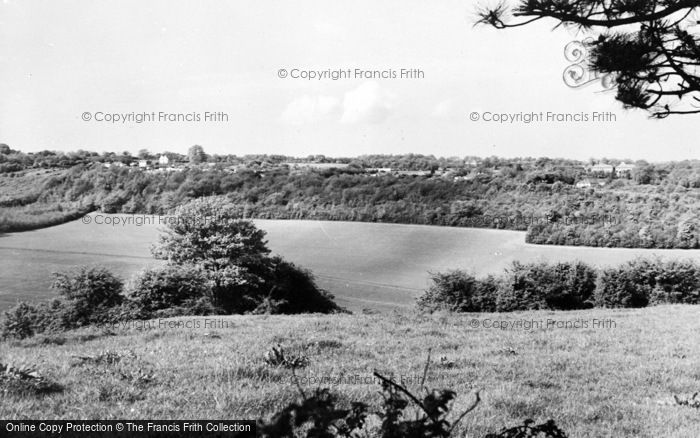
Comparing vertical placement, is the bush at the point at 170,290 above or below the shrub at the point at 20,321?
above

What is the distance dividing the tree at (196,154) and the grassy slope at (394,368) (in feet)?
5.09

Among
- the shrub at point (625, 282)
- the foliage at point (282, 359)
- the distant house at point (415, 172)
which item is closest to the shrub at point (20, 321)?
the foliage at point (282, 359)

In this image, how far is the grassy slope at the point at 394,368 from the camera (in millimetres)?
3373

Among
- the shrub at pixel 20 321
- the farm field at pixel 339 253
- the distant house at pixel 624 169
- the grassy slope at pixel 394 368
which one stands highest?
the distant house at pixel 624 169

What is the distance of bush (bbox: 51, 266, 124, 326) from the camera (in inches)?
211

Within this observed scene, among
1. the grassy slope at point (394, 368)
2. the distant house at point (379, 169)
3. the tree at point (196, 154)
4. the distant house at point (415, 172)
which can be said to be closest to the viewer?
the grassy slope at point (394, 368)

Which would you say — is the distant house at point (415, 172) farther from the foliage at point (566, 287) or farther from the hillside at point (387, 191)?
the foliage at point (566, 287)

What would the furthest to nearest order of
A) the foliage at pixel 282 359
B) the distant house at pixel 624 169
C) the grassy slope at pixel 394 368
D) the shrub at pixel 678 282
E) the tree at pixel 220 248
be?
the shrub at pixel 678 282 < the distant house at pixel 624 169 < the tree at pixel 220 248 < the foliage at pixel 282 359 < the grassy slope at pixel 394 368

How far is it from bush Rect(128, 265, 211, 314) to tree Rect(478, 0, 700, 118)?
3602 millimetres

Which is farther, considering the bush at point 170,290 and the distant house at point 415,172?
the distant house at point 415,172

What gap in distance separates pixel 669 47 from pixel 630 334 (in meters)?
3.70

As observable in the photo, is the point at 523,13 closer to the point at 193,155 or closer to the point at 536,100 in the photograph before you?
the point at 536,100

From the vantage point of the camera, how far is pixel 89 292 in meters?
5.50

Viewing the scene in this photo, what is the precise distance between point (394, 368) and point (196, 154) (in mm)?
2752
